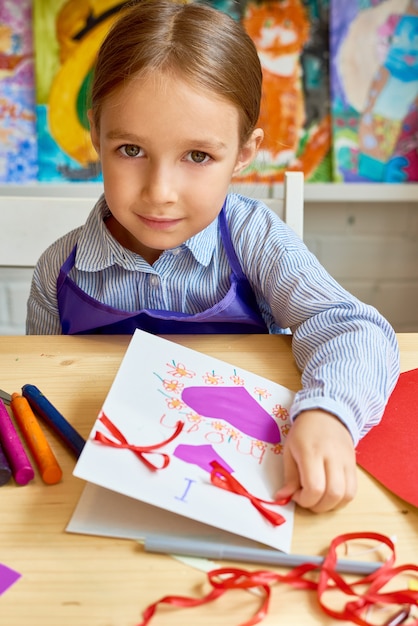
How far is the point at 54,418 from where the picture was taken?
558 mm

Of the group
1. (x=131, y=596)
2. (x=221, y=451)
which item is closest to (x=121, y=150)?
(x=221, y=451)

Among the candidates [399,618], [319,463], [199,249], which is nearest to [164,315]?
[199,249]

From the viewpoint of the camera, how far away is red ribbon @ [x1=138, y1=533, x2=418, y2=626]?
0.38 m

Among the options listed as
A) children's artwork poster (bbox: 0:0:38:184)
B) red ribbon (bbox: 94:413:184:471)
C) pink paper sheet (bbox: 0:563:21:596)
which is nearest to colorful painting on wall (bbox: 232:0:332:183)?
children's artwork poster (bbox: 0:0:38:184)

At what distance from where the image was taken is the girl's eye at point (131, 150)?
684mm

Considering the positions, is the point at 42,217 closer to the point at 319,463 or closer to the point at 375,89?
the point at 319,463

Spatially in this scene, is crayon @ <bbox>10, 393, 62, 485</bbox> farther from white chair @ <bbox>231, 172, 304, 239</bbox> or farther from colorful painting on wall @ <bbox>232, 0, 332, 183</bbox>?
colorful painting on wall @ <bbox>232, 0, 332, 183</bbox>

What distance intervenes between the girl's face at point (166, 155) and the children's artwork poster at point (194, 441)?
0.15 m

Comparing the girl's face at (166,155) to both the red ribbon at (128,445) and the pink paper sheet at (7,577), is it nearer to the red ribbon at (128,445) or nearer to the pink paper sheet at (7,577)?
the red ribbon at (128,445)

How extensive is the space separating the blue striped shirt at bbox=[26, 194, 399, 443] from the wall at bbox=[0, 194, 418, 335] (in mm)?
789

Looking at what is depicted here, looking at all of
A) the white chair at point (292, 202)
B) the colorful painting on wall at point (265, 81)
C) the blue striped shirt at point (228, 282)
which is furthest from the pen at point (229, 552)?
the colorful painting on wall at point (265, 81)

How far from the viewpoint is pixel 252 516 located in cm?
44

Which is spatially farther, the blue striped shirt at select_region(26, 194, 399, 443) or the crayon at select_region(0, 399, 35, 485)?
the blue striped shirt at select_region(26, 194, 399, 443)

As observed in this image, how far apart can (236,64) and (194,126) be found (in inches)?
4.5
